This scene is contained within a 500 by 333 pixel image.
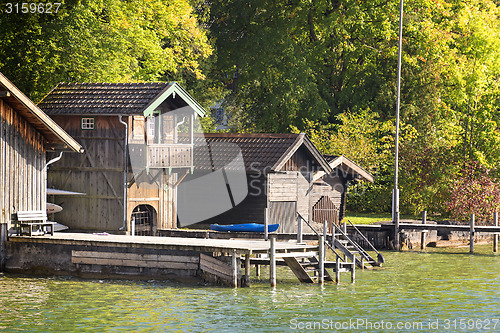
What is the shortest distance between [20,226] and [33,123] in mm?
4032

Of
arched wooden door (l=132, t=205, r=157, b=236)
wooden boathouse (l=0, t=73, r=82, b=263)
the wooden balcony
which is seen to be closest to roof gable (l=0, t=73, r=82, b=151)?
wooden boathouse (l=0, t=73, r=82, b=263)

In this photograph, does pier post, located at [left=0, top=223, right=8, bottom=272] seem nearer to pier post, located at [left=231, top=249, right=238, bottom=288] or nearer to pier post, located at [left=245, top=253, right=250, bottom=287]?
pier post, located at [left=231, top=249, right=238, bottom=288]

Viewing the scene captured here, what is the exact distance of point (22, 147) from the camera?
34.2 metres

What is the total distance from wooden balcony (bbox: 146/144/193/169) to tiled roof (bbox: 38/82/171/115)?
213 centimetres

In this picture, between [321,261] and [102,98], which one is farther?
[102,98]

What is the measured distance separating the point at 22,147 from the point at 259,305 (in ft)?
40.4

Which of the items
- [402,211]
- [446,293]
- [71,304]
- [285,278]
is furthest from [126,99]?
[402,211]

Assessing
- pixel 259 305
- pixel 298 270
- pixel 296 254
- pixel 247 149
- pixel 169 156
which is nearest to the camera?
pixel 259 305

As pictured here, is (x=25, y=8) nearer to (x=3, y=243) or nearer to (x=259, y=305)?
(x=3, y=243)

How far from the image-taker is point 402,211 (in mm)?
59094

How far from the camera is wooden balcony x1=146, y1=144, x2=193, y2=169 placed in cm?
3988

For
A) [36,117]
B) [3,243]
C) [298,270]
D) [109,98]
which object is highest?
[109,98]

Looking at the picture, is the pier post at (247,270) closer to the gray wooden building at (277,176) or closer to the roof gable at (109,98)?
the roof gable at (109,98)

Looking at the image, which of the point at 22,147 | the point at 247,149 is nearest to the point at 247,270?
the point at 22,147
